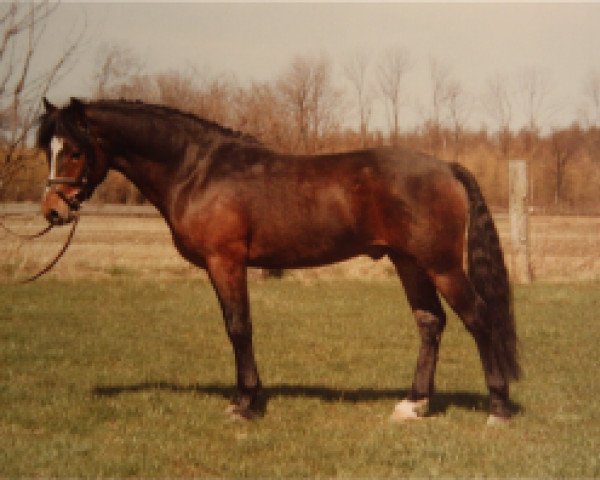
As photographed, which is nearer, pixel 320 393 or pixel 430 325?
pixel 430 325

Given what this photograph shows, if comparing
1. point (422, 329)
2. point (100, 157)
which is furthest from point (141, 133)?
point (422, 329)

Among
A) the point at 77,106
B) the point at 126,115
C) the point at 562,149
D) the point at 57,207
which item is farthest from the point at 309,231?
the point at 562,149

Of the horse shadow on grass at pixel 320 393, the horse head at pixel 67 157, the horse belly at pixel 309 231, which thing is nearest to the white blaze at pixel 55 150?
the horse head at pixel 67 157

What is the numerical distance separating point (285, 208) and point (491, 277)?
69.8 inches

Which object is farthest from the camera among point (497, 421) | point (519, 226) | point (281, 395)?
point (519, 226)

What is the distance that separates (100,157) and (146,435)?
225cm

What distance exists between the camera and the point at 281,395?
6.06 m

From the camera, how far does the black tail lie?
539 centimetres

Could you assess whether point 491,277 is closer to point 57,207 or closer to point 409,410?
point 409,410

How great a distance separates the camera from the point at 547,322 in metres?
9.73

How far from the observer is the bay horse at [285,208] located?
17.0 feet

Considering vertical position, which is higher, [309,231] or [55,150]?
[55,150]

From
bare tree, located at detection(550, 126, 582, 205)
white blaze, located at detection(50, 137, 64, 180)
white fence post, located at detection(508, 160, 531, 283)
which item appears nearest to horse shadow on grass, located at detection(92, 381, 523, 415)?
white blaze, located at detection(50, 137, 64, 180)

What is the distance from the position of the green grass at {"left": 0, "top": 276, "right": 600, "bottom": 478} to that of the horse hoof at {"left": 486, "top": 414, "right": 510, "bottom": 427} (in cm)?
9
